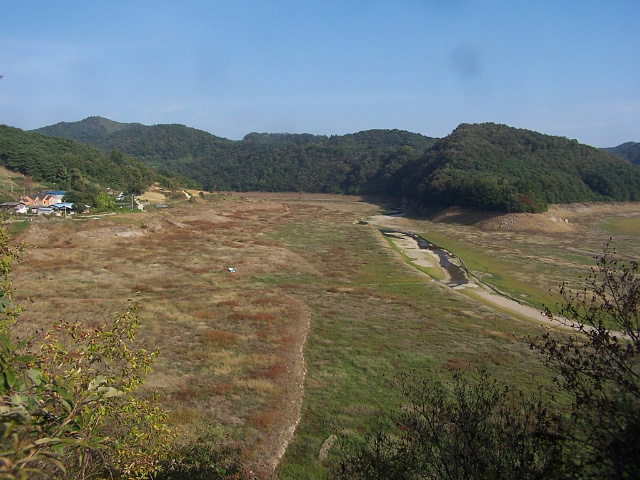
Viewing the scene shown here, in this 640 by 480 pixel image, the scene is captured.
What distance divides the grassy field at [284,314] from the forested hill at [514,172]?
2356cm

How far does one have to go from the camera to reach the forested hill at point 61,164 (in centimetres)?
8844

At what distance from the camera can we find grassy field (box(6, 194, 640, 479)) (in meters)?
16.2

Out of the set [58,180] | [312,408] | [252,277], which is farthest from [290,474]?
[58,180]

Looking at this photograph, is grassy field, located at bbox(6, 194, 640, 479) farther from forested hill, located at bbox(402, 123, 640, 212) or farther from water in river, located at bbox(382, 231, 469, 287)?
forested hill, located at bbox(402, 123, 640, 212)

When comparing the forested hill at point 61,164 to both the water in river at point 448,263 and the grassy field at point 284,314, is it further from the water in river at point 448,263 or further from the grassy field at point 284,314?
the water in river at point 448,263

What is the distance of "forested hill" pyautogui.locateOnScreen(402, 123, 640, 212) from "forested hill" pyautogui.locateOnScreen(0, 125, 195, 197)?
72.8 meters

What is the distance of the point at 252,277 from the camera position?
129 ft

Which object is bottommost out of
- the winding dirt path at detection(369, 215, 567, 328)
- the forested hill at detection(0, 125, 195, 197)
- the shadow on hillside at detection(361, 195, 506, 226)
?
the winding dirt path at detection(369, 215, 567, 328)

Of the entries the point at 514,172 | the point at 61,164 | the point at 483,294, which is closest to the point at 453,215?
the point at 514,172

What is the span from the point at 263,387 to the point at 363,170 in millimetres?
169713

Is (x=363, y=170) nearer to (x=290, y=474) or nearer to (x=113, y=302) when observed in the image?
(x=113, y=302)

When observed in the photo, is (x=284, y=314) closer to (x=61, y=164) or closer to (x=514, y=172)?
(x=61, y=164)

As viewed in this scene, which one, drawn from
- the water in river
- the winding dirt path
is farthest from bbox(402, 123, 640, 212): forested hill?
the winding dirt path

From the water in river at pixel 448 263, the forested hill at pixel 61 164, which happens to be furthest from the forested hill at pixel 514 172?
the forested hill at pixel 61 164
